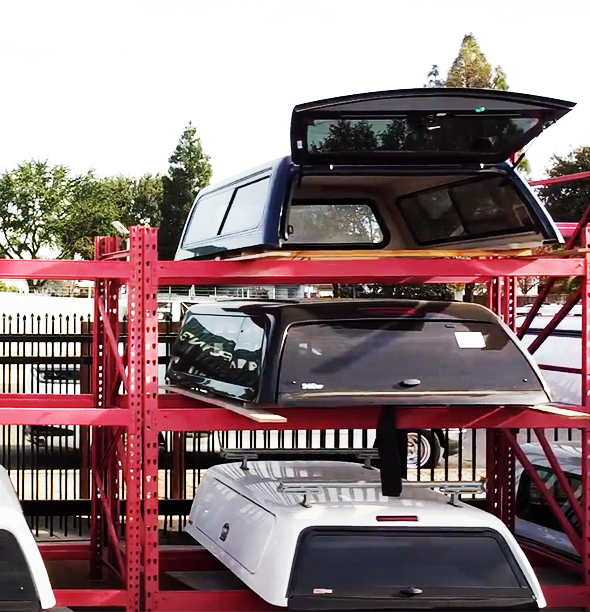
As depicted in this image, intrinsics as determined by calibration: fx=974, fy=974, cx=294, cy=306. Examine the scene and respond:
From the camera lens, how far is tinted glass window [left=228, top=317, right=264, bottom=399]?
597 cm

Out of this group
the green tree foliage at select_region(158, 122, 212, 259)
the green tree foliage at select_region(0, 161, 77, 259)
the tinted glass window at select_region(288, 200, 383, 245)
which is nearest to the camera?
the tinted glass window at select_region(288, 200, 383, 245)

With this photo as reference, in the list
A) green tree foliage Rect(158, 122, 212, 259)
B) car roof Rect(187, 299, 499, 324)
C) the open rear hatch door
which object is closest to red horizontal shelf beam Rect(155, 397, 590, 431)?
car roof Rect(187, 299, 499, 324)

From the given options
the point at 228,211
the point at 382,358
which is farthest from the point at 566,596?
the point at 228,211

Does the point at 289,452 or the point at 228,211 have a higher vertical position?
the point at 228,211

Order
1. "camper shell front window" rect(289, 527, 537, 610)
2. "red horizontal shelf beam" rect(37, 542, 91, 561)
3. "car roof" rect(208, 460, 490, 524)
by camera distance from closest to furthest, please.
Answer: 1. "camper shell front window" rect(289, 527, 537, 610)
2. "car roof" rect(208, 460, 490, 524)
3. "red horizontal shelf beam" rect(37, 542, 91, 561)

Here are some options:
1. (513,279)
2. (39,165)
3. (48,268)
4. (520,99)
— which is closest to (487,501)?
(513,279)

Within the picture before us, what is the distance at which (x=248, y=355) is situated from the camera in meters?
6.19

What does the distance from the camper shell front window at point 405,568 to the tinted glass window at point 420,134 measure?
8.10 ft

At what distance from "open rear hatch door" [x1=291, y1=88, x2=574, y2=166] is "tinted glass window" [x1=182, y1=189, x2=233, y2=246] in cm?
137

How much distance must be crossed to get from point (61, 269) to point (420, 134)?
2.44 m

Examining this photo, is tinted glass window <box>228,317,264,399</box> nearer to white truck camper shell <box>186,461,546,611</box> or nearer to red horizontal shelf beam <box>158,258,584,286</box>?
red horizontal shelf beam <box>158,258,584,286</box>

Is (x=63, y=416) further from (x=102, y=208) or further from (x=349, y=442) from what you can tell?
(x=102, y=208)

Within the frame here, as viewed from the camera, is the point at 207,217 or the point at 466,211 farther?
the point at 207,217

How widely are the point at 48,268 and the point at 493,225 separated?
309 centimetres
